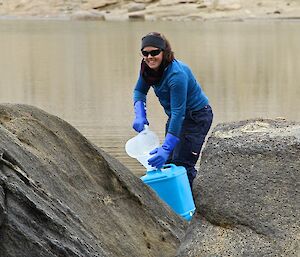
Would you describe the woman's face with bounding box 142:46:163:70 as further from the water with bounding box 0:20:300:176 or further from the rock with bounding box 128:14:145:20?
the rock with bounding box 128:14:145:20

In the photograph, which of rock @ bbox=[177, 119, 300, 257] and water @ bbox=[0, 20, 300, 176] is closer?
rock @ bbox=[177, 119, 300, 257]

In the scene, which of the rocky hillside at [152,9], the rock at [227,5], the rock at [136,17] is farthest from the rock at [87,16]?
the rock at [227,5]

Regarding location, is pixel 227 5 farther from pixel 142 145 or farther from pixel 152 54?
pixel 152 54

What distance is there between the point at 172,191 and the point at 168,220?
92 centimetres

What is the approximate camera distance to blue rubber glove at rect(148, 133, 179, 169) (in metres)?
5.80

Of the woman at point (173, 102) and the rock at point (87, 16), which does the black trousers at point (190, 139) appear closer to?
the woman at point (173, 102)

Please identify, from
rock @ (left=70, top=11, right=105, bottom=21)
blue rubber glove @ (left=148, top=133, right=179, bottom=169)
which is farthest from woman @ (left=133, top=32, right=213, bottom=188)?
rock @ (left=70, top=11, right=105, bottom=21)

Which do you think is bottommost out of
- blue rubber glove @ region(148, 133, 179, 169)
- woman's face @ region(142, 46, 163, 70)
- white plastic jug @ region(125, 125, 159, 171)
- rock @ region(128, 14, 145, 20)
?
rock @ region(128, 14, 145, 20)

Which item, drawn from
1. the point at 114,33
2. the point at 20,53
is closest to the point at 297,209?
the point at 20,53

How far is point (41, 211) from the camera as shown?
3.73m

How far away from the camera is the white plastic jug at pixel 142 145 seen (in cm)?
624

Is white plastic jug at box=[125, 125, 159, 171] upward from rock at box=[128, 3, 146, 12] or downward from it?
upward

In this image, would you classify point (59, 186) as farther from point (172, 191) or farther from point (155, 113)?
point (155, 113)

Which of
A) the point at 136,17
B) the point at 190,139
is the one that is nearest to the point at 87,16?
the point at 136,17
